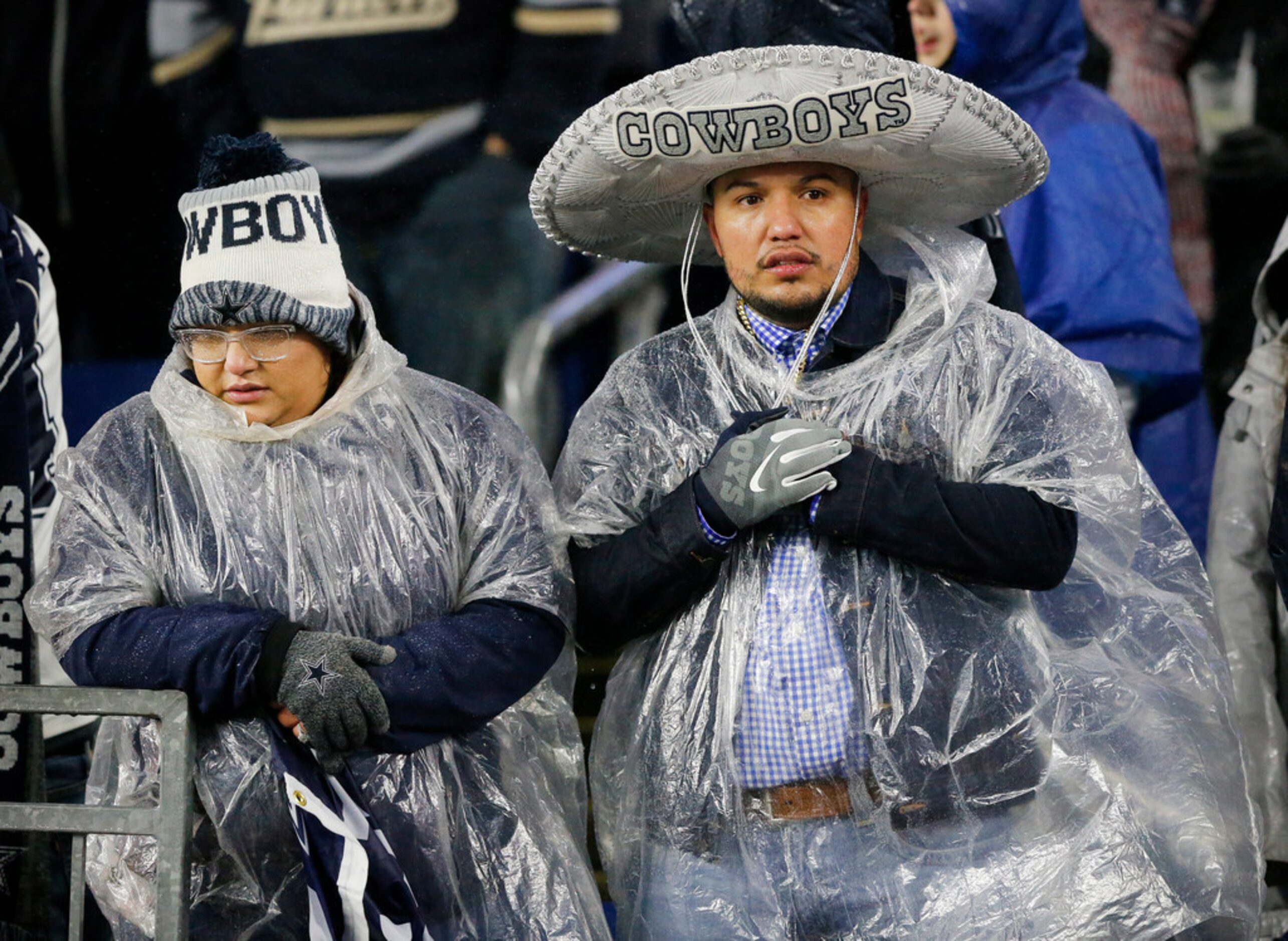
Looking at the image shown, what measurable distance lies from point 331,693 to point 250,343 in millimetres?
564

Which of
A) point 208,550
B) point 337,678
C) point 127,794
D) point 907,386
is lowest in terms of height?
point 127,794

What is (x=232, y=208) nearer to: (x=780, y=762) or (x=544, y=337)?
(x=780, y=762)

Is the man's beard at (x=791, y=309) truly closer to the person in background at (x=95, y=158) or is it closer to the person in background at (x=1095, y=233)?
the person in background at (x=1095, y=233)

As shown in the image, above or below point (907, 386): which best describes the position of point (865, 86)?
above

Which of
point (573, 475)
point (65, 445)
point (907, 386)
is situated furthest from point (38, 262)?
point (907, 386)

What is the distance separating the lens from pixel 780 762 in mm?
2537

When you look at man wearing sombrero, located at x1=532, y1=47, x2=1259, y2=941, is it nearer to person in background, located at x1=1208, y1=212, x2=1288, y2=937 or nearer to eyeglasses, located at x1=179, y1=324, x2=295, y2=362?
eyeglasses, located at x1=179, y1=324, x2=295, y2=362

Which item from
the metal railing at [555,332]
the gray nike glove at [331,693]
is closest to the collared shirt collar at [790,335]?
the gray nike glove at [331,693]

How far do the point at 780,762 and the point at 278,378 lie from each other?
0.92 metres

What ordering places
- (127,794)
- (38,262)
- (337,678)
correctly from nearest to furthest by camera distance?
(337,678) → (127,794) → (38,262)

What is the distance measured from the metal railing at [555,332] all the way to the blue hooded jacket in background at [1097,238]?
3.05 feet

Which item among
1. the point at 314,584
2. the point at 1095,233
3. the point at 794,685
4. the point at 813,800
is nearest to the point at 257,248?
the point at 314,584

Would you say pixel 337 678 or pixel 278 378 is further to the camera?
pixel 278 378

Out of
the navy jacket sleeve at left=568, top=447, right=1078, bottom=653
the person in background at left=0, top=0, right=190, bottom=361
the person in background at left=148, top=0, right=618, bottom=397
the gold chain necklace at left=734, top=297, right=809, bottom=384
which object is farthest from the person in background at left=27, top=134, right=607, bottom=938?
the person in background at left=0, top=0, right=190, bottom=361
